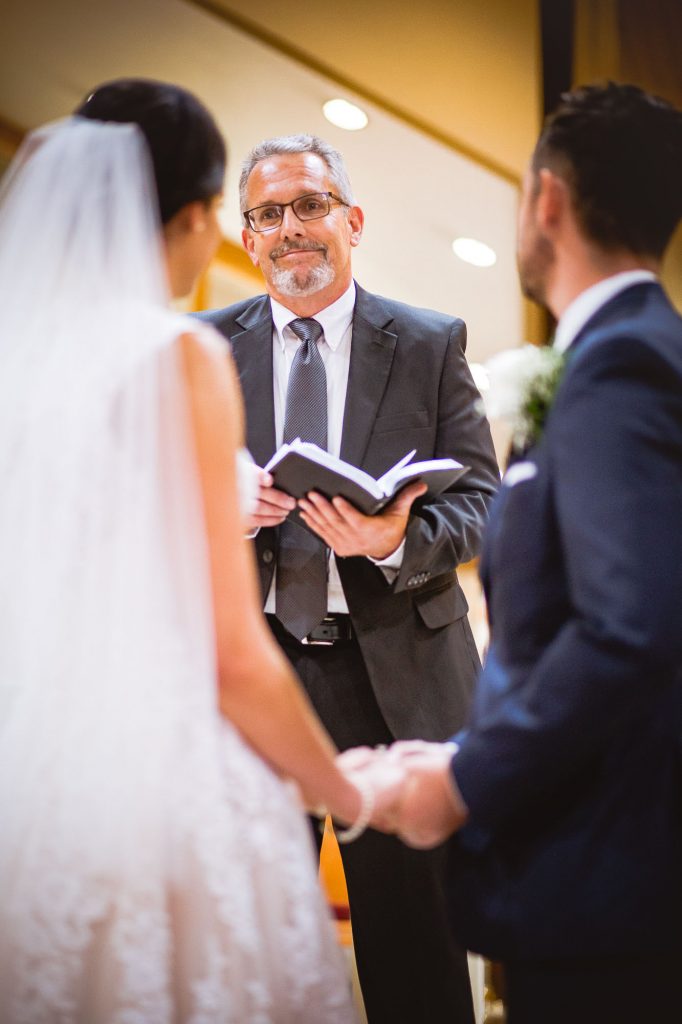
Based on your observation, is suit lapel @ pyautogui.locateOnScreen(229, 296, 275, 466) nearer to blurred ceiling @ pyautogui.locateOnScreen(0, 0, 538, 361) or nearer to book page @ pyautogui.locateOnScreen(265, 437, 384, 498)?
book page @ pyautogui.locateOnScreen(265, 437, 384, 498)

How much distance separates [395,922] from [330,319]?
144 cm

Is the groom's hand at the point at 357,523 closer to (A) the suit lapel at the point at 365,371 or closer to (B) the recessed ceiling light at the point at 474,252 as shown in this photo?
(A) the suit lapel at the point at 365,371

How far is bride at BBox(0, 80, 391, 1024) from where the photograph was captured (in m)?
1.39

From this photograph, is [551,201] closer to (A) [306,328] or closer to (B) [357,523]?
(B) [357,523]

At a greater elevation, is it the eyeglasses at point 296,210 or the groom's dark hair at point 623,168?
the groom's dark hair at point 623,168

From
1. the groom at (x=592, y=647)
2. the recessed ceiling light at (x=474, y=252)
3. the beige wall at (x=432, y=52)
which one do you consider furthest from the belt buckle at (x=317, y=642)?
the recessed ceiling light at (x=474, y=252)

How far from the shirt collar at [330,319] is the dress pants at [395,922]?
838 mm

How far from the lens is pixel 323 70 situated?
3.87 metres

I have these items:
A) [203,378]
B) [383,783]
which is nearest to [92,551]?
[203,378]

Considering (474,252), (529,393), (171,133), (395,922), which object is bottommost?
(395,922)

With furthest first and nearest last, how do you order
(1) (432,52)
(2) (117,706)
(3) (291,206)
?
(1) (432,52), (3) (291,206), (2) (117,706)

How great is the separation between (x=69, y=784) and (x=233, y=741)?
23cm

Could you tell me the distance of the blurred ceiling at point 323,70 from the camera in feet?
12.1

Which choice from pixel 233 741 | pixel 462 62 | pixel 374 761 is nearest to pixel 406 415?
pixel 374 761
